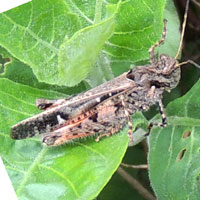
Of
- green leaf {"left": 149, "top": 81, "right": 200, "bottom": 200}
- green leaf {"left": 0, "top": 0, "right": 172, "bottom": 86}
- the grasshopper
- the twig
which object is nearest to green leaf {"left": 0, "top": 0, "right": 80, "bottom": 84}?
green leaf {"left": 0, "top": 0, "right": 172, "bottom": 86}

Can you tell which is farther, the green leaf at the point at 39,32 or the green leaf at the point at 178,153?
the green leaf at the point at 178,153

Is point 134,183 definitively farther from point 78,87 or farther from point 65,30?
point 65,30

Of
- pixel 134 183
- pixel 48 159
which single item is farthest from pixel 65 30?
pixel 134 183

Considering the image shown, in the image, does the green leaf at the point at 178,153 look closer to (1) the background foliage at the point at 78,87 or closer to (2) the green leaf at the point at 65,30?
(1) the background foliage at the point at 78,87

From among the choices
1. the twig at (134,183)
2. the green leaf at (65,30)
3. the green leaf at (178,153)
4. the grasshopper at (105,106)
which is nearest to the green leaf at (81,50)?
the green leaf at (65,30)

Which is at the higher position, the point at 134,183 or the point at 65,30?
the point at 65,30

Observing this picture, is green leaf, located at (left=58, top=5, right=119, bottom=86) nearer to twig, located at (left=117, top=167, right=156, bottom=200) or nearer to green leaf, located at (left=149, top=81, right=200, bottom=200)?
green leaf, located at (left=149, top=81, right=200, bottom=200)

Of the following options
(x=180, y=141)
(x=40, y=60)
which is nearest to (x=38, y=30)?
(x=40, y=60)
